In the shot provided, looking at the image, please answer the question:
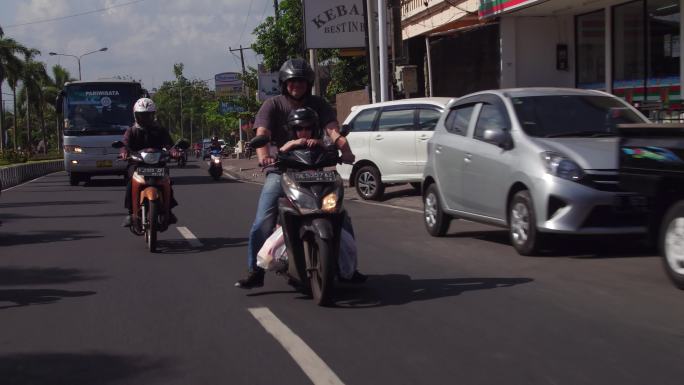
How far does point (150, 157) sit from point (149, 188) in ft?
1.30

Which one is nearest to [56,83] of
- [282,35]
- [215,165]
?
[282,35]

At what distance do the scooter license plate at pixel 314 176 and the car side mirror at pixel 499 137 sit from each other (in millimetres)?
2909

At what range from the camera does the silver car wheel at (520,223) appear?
8.54 m

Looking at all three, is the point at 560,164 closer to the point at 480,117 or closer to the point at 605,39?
the point at 480,117

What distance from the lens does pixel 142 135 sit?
10.5 m

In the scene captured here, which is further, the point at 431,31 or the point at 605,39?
the point at 431,31

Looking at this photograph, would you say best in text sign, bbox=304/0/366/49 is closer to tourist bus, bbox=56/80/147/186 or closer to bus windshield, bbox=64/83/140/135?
tourist bus, bbox=56/80/147/186

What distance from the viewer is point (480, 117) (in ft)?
31.7

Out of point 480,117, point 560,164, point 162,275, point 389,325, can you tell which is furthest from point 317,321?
point 480,117

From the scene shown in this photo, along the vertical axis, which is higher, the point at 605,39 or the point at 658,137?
the point at 605,39

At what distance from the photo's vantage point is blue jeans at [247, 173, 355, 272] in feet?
22.0

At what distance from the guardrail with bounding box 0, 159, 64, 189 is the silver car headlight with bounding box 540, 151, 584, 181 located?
20.9 metres

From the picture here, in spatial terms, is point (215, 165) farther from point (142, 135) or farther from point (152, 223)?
point (152, 223)

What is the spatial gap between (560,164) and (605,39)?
35.4 feet
